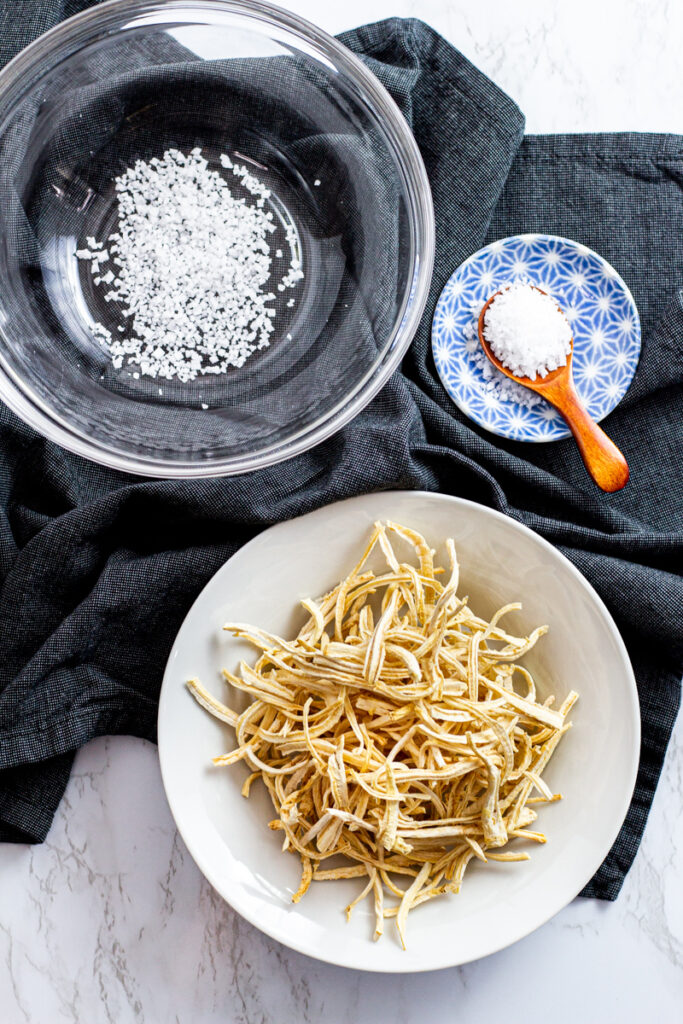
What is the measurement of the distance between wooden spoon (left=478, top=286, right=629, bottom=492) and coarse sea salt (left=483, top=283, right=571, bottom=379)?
13 mm

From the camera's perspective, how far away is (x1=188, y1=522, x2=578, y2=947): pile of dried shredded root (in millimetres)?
1147

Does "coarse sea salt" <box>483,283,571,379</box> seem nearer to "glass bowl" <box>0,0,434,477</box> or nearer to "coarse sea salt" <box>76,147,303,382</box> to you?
"glass bowl" <box>0,0,434,477</box>

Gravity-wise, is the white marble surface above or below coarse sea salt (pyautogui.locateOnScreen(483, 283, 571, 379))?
below

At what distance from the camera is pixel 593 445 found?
1.30m

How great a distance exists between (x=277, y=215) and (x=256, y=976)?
1136 mm

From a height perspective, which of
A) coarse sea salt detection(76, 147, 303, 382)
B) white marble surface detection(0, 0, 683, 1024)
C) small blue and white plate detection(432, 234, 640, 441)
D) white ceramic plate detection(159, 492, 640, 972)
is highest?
coarse sea salt detection(76, 147, 303, 382)

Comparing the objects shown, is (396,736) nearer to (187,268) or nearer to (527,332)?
(527,332)

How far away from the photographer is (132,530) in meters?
1.33

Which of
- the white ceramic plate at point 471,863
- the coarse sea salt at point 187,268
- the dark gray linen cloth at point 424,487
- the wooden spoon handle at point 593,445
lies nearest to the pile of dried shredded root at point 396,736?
the white ceramic plate at point 471,863

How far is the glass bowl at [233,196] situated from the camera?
126cm

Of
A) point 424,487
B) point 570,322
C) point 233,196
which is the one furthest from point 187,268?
point 570,322

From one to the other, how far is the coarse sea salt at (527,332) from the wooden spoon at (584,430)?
0.04ft

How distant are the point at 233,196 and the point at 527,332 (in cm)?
47

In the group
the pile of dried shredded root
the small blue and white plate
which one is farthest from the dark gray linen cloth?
the pile of dried shredded root
